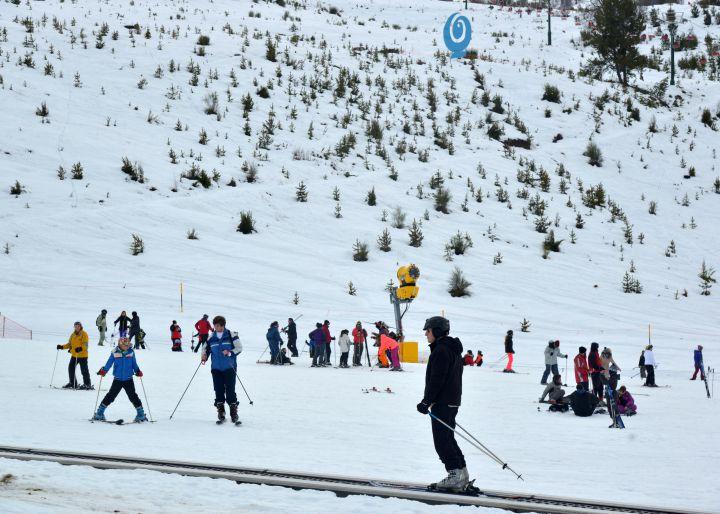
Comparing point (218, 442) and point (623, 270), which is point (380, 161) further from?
point (218, 442)

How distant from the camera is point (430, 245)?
34.8 meters

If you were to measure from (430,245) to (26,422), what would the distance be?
80.1 feet

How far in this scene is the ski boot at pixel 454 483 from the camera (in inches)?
297

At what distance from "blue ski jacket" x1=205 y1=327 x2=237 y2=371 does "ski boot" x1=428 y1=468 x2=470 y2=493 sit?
5.83 m

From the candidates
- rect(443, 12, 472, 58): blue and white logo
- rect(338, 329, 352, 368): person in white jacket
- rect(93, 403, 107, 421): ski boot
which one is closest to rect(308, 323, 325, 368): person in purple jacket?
rect(338, 329, 352, 368): person in white jacket

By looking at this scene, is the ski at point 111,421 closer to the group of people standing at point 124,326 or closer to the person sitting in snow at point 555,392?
the person sitting in snow at point 555,392

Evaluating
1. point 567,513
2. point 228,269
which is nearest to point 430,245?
point 228,269

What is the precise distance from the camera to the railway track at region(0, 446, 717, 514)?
22.9 feet

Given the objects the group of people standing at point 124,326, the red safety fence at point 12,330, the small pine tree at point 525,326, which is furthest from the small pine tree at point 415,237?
the red safety fence at point 12,330

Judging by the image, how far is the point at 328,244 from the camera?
3403 centimetres

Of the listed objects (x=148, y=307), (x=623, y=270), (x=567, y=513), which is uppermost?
(x=623, y=270)

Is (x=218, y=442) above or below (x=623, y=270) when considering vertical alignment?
below

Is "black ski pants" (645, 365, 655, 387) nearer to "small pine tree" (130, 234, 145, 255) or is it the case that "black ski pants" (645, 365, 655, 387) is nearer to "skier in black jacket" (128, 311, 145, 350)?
"skier in black jacket" (128, 311, 145, 350)

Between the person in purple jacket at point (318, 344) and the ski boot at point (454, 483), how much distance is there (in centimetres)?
1557
